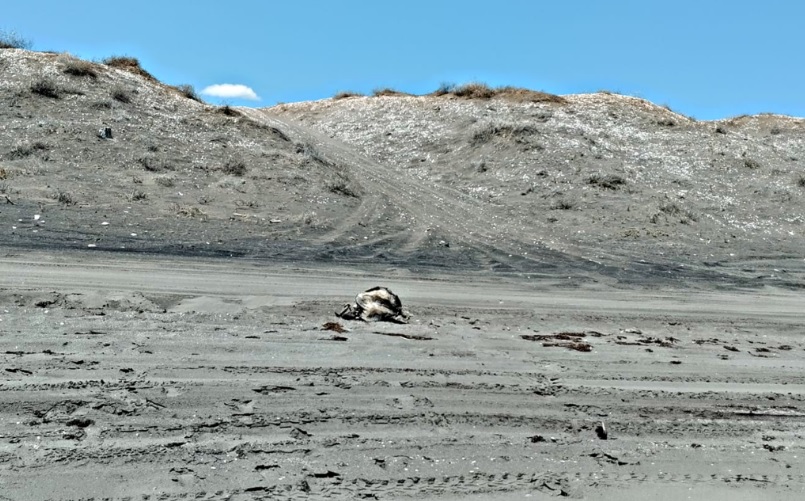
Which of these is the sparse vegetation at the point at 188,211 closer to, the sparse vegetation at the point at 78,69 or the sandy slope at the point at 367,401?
the sandy slope at the point at 367,401

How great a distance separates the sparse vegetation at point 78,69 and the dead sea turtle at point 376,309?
21.6m

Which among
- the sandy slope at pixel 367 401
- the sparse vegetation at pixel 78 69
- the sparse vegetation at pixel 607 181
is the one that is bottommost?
the sandy slope at pixel 367 401

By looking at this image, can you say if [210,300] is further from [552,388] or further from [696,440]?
[696,440]

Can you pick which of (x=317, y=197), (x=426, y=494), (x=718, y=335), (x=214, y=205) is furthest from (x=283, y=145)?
(x=426, y=494)

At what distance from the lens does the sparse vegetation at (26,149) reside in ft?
61.5

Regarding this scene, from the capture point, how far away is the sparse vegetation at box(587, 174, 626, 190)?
23672 millimetres

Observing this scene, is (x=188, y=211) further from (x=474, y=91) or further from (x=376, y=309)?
(x=474, y=91)

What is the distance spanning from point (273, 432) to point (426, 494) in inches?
51.9

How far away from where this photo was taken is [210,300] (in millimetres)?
9469

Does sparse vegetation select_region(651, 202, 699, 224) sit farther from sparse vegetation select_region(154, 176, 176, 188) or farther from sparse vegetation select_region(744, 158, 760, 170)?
sparse vegetation select_region(154, 176, 176, 188)

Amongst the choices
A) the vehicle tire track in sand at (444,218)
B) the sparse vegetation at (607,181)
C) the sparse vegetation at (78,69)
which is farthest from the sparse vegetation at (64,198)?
the sparse vegetation at (607,181)

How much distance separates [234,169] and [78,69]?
10227mm

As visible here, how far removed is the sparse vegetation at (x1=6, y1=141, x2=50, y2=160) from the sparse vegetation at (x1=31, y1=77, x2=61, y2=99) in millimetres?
5259

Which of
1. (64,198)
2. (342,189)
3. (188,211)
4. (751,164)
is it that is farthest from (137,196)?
(751,164)
